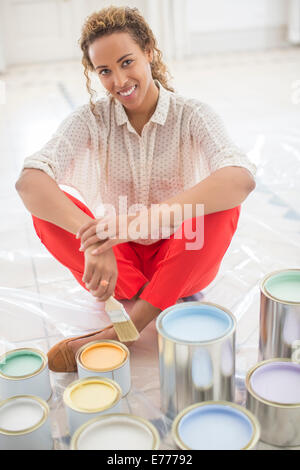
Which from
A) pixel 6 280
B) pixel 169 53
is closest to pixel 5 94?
pixel 169 53

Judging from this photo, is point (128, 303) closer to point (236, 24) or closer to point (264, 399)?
point (264, 399)

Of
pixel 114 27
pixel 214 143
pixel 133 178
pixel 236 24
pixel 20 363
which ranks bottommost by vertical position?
pixel 20 363

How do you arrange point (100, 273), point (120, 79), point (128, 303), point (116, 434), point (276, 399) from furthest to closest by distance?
1. point (128, 303)
2. point (120, 79)
3. point (100, 273)
4. point (276, 399)
5. point (116, 434)

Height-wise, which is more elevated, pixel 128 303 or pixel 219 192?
pixel 219 192

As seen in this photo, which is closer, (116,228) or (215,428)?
(215,428)

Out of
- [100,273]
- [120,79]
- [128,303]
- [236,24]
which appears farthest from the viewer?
[236,24]

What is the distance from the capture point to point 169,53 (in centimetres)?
514

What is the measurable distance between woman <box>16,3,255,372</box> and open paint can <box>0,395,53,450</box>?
9.5 inches

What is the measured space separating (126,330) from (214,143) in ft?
1.60

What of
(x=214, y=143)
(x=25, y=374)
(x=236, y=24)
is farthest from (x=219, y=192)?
(x=236, y=24)

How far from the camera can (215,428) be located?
0.89 meters

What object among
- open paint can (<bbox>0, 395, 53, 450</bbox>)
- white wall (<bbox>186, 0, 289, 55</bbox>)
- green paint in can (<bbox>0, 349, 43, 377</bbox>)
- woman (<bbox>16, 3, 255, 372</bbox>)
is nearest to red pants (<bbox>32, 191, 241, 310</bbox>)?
woman (<bbox>16, 3, 255, 372</bbox>)

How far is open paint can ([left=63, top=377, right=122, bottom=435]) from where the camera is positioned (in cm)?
95
